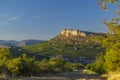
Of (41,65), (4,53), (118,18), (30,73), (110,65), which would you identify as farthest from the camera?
(41,65)

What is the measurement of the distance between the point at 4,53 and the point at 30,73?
27.2 ft

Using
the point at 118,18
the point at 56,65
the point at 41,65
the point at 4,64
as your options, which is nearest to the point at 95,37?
the point at 118,18

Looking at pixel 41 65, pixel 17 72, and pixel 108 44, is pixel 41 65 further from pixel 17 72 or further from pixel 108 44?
pixel 108 44

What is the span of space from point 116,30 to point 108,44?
2058mm

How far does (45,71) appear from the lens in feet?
280

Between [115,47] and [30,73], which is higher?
[115,47]

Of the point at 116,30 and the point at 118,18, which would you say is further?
the point at 116,30

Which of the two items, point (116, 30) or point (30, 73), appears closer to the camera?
point (116, 30)

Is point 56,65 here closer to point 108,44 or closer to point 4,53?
point 4,53

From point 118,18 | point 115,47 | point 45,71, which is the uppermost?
point 118,18

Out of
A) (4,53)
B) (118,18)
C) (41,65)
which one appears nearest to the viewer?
(118,18)

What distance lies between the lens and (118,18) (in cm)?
3294

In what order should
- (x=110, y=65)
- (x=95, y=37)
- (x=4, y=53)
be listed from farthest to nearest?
1. (x=4, y=53)
2. (x=110, y=65)
3. (x=95, y=37)

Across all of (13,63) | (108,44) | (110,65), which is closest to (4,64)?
(13,63)
